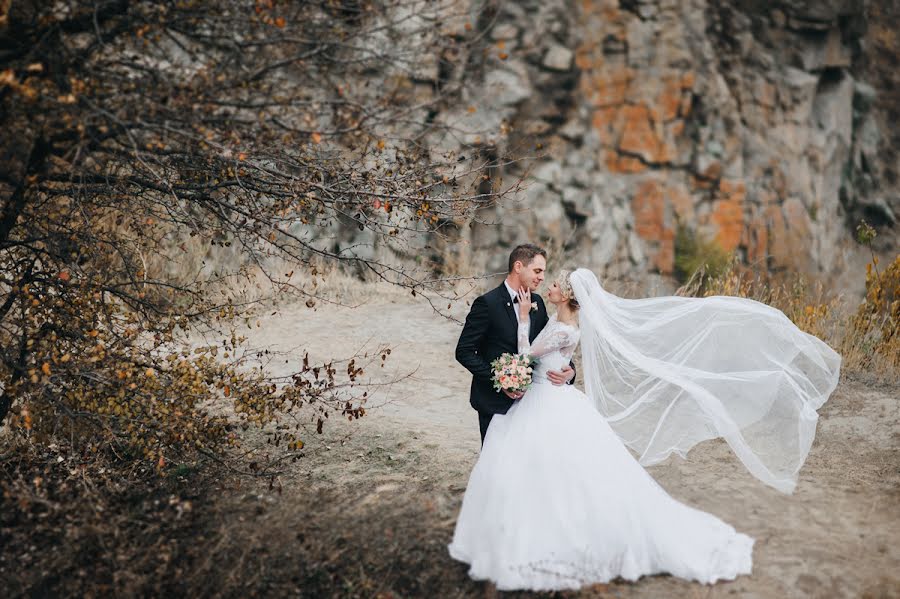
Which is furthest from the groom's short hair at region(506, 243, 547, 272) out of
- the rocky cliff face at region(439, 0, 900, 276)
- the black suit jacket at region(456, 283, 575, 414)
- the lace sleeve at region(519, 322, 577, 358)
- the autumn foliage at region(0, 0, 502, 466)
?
the rocky cliff face at region(439, 0, 900, 276)

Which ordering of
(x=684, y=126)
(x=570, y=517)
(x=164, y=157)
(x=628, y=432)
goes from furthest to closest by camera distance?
(x=684, y=126) → (x=628, y=432) → (x=164, y=157) → (x=570, y=517)

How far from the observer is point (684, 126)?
1855 centimetres

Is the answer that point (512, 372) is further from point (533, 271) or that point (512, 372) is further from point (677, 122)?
point (677, 122)

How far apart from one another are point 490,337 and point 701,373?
1543 mm

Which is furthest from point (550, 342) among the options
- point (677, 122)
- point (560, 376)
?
point (677, 122)

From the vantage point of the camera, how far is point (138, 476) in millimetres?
6371

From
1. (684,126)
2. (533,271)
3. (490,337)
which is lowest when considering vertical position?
(490,337)

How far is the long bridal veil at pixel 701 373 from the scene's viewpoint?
5430mm

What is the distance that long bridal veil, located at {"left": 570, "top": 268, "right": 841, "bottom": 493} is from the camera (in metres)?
5.43

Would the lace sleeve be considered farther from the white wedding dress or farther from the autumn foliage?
the autumn foliage

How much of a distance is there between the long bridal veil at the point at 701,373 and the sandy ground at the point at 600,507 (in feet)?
→ 2.27

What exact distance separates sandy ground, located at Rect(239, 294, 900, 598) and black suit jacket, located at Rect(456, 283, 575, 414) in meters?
1.02

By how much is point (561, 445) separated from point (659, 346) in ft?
4.07

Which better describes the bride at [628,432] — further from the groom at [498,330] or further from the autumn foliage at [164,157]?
the autumn foliage at [164,157]
